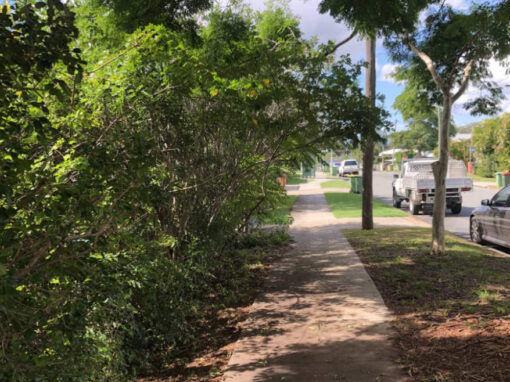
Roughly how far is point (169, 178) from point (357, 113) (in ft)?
10.6

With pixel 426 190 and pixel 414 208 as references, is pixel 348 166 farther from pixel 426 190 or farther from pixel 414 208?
pixel 426 190

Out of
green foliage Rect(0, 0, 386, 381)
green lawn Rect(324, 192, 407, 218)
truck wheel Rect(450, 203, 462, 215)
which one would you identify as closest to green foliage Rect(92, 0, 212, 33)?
green foliage Rect(0, 0, 386, 381)

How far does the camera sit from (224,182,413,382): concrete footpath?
13.7 ft

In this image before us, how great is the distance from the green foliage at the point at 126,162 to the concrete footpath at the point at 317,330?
89cm

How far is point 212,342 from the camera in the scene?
211 inches

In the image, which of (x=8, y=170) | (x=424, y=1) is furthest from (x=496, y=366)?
(x=424, y=1)

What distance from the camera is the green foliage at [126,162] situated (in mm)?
2221

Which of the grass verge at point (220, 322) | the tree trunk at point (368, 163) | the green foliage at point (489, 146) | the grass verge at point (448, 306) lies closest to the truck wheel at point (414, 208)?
the tree trunk at point (368, 163)

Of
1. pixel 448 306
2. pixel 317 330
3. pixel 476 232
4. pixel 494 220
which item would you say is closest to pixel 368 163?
pixel 476 232

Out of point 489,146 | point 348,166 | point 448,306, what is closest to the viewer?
point 448,306

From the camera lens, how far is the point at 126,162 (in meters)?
2.80

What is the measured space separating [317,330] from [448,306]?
5.96 feet

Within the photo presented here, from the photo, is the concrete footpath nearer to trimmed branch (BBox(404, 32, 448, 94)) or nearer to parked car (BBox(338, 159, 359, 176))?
→ trimmed branch (BBox(404, 32, 448, 94))

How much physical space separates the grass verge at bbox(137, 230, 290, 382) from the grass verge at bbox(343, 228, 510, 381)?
192 centimetres
